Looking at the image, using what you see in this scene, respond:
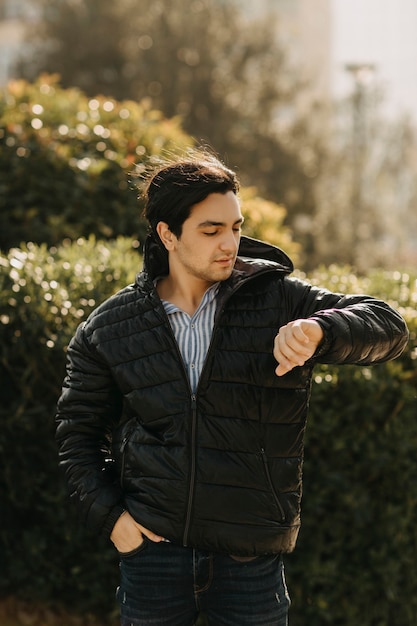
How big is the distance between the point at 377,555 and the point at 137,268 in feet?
5.51

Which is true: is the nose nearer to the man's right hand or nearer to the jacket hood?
the jacket hood

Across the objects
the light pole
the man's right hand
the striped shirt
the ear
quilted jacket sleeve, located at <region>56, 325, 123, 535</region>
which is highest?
the ear

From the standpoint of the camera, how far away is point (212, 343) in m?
2.79

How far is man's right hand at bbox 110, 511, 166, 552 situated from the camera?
2.79 m

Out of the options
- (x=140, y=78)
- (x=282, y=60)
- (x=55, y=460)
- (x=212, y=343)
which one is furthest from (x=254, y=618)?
(x=282, y=60)

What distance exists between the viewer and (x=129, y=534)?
2.80 meters

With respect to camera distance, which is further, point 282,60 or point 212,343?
point 282,60

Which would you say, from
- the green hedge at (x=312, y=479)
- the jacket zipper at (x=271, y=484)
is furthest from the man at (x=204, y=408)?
the green hedge at (x=312, y=479)

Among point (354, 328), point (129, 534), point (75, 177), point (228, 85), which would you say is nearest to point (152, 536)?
point (129, 534)

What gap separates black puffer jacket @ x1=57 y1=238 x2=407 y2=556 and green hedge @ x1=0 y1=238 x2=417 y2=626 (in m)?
1.16

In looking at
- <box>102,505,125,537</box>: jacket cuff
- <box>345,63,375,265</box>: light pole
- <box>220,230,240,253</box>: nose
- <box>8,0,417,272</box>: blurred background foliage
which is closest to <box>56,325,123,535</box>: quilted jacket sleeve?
<box>102,505,125,537</box>: jacket cuff

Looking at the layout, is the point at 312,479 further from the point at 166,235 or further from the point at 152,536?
the point at 166,235

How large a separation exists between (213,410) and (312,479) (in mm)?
1523

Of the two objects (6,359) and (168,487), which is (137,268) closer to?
(6,359)
